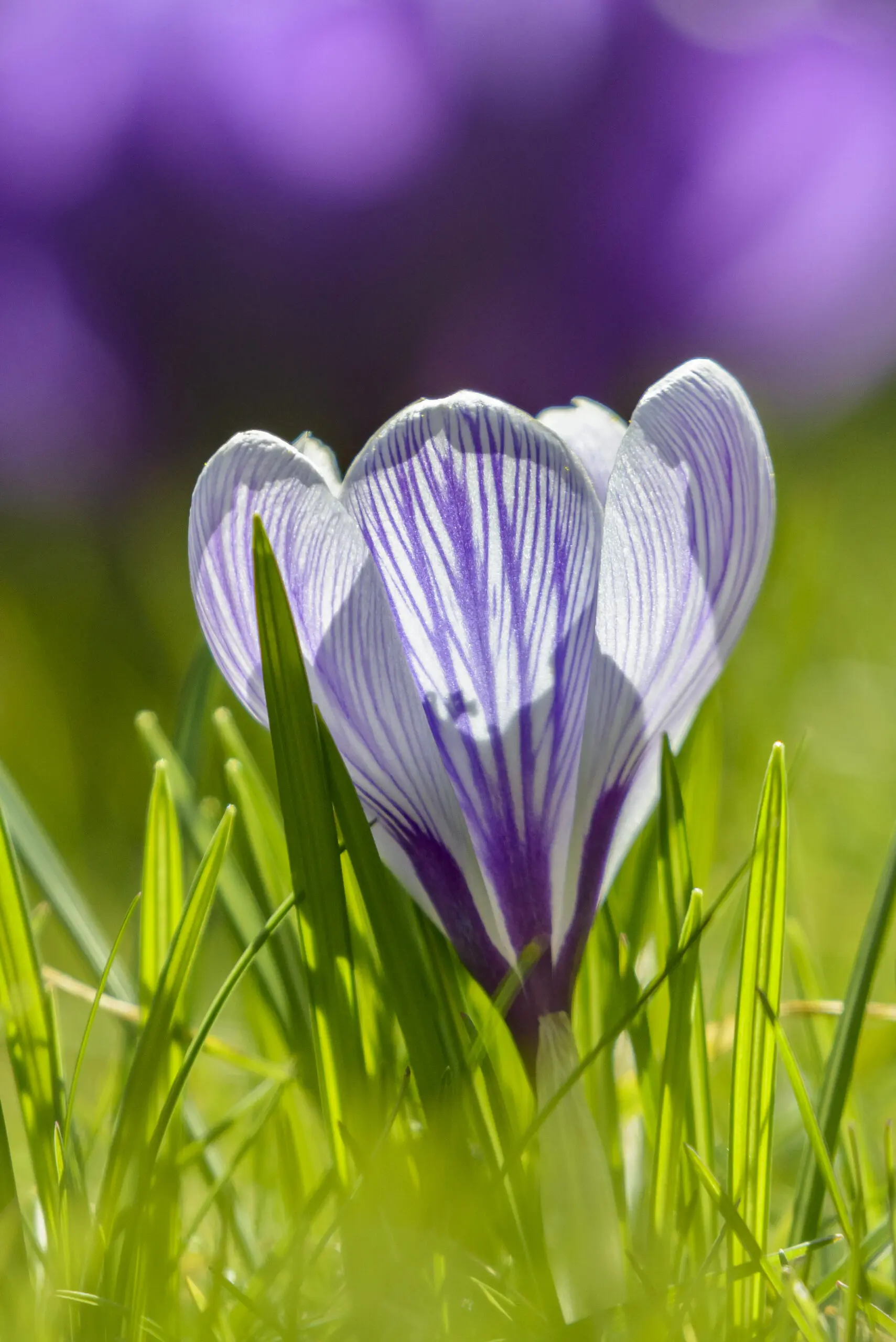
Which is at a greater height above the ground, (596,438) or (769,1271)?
(596,438)

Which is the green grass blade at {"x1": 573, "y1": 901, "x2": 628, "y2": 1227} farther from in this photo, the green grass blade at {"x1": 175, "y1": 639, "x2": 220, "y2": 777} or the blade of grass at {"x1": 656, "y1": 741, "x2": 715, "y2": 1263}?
the green grass blade at {"x1": 175, "y1": 639, "x2": 220, "y2": 777}

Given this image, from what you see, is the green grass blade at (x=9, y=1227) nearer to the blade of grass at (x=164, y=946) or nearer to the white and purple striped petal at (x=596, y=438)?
the blade of grass at (x=164, y=946)

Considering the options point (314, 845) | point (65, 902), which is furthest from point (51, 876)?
point (314, 845)

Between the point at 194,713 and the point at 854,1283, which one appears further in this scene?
the point at 194,713

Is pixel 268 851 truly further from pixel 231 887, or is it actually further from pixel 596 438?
pixel 596 438

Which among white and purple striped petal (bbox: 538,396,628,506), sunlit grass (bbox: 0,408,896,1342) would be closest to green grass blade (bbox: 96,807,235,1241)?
sunlit grass (bbox: 0,408,896,1342)

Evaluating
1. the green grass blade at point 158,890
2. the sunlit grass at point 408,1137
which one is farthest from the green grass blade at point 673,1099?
the green grass blade at point 158,890
